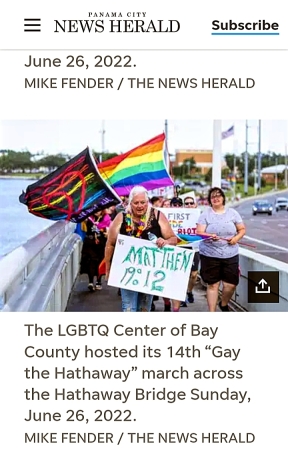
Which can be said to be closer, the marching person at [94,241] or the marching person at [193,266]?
the marching person at [193,266]

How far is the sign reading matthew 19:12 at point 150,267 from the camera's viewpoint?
14.9ft

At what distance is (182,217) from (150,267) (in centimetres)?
258

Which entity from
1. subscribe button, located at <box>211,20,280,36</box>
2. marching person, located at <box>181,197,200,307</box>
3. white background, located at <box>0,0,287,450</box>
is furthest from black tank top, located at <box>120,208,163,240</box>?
marching person, located at <box>181,197,200,307</box>

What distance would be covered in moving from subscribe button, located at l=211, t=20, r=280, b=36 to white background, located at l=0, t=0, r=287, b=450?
0.07 feet

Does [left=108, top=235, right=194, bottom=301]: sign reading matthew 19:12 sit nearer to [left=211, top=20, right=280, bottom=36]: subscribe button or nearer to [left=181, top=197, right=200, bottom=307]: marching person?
[left=211, top=20, right=280, bottom=36]: subscribe button

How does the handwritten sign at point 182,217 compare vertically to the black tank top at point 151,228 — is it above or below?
below

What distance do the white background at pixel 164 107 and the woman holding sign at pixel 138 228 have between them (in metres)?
0.72

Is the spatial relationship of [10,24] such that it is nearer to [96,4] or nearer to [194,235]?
[96,4]

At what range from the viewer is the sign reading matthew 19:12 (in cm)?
453

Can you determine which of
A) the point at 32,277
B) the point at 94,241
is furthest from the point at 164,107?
the point at 94,241

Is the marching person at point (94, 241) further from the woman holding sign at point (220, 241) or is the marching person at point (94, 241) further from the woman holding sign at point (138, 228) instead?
the woman holding sign at point (138, 228)
